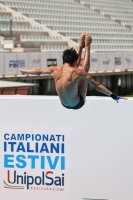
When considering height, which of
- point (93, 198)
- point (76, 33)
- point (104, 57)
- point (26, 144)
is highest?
point (76, 33)

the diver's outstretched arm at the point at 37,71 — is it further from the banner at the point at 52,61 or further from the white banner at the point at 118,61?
the white banner at the point at 118,61

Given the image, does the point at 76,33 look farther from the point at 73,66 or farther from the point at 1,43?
the point at 73,66

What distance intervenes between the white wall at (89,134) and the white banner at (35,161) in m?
0.02

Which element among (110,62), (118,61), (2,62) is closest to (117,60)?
(118,61)

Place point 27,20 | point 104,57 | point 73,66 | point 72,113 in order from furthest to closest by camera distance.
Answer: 1. point 27,20
2. point 104,57
3. point 72,113
4. point 73,66

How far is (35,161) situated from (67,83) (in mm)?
1541

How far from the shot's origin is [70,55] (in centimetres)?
526

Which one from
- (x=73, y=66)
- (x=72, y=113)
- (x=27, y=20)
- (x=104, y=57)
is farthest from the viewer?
(x=27, y=20)

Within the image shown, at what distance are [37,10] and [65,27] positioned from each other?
233 cm

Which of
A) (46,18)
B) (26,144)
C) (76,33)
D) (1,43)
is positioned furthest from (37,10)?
(26,144)

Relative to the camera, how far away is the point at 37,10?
94.1ft

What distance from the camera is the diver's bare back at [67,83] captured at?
17.5 feet

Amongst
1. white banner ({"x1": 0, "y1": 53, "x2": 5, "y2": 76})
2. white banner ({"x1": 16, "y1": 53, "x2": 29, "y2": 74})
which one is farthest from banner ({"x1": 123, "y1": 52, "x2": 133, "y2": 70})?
white banner ({"x1": 0, "y1": 53, "x2": 5, "y2": 76})

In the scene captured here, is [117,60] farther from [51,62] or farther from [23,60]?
Result: [23,60]
